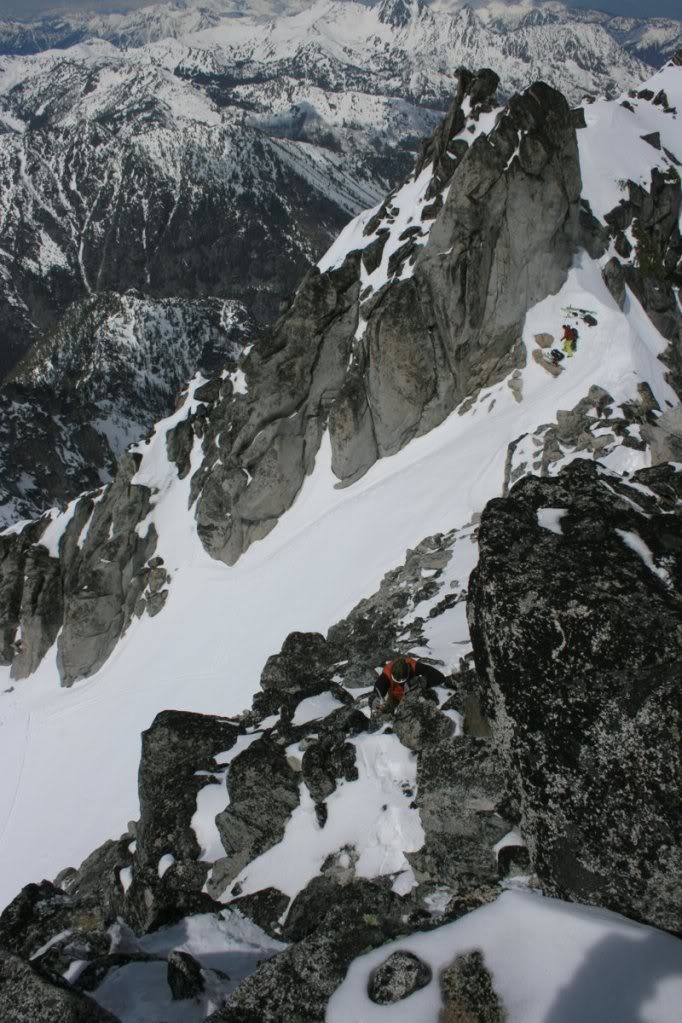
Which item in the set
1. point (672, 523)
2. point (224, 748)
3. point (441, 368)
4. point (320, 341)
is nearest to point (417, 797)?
point (672, 523)

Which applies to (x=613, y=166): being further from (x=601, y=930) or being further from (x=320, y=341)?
(x=601, y=930)

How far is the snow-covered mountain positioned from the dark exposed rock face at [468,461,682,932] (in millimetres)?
31

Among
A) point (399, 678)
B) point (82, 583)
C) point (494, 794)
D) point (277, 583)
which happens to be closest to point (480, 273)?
point (277, 583)

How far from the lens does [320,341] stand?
48.3 m

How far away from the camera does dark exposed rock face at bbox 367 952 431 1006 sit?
233 inches

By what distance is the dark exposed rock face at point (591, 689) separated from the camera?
7.07m

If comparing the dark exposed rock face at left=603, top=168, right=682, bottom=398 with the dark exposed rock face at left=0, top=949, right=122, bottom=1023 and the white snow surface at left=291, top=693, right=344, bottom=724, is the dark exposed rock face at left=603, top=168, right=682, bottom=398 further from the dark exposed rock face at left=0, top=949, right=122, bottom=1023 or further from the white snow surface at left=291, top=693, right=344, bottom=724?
the dark exposed rock face at left=0, top=949, right=122, bottom=1023

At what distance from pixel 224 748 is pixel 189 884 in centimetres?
402

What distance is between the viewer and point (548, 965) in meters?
5.68

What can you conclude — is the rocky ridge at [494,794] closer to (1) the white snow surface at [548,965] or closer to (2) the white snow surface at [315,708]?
(1) the white snow surface at [548,965]

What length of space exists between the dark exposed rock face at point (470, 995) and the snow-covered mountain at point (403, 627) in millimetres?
35

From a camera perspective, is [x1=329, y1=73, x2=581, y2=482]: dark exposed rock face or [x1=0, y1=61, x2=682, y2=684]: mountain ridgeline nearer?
[x1=329, y1=73, x2=581, y2=482]: dark exposed rock face

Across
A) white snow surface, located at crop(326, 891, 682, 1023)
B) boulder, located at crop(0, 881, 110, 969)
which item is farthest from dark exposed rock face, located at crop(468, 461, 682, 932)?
boulder, located at crop(0, 881, 110, 969)

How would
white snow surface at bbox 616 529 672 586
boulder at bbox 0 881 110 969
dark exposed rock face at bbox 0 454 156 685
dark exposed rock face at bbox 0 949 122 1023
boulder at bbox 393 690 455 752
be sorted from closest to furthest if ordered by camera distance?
dark exposed rock face at bbox 0 949 122 1023 → white snow surface at bbox 616 529 672 586 → boulder at bbox 0 881 110 969 → boulder at bbox 393 690 455 752 → dark exposed rock face at bbox 0 454 156 685
